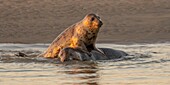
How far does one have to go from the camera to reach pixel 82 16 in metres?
19.5

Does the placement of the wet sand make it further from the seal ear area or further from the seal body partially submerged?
the seal body partially submerged

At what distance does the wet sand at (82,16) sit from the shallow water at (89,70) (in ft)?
11.1

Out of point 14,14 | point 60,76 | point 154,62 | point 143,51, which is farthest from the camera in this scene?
point 14,14

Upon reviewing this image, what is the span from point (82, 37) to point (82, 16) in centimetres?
623

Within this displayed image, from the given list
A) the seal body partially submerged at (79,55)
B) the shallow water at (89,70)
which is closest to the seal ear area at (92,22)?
the seal body partially submerged at (79,55)

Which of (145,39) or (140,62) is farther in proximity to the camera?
(145,39)

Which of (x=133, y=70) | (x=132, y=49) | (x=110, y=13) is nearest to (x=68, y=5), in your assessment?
(x=110, y=13)

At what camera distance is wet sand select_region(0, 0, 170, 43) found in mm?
17625

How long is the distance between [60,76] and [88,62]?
198cm

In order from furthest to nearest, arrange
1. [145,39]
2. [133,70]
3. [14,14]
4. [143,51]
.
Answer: [14,14] < [145,39] < [143,51] < [133,70]

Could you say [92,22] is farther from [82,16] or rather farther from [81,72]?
[82,16]

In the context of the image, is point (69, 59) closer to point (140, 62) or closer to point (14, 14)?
point (140, 62)

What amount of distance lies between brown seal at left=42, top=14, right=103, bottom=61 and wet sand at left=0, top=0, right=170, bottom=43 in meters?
3.71

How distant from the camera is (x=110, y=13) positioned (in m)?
19.8
